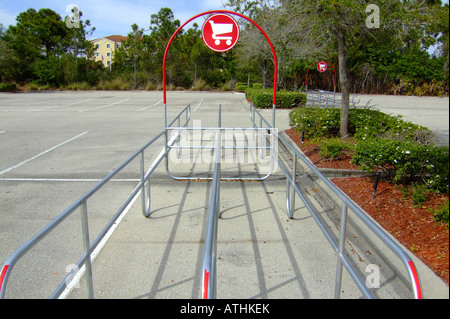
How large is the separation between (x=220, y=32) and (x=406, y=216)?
4.55 meters

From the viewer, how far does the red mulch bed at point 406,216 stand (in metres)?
3.42

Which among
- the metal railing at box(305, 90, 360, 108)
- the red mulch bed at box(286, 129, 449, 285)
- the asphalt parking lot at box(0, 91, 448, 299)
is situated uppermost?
the metal railing at box(305, 90, 360, 108)

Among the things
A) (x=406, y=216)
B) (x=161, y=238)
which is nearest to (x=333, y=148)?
(x=406, y=216)

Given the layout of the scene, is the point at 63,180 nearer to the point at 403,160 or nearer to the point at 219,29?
the point at 219,29

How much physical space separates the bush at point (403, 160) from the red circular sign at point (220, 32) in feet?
10.3

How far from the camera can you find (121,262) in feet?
12.8

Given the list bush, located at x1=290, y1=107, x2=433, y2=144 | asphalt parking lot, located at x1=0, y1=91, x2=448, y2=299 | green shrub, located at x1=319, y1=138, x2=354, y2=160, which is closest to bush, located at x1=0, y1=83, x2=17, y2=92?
asphalt parking lot, located at x1=0, y1=91, x2=448, y2=299

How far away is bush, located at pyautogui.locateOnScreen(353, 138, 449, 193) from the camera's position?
466cm

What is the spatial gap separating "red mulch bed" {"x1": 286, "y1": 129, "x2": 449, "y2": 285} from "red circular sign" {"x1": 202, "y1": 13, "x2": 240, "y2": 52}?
3114 mm

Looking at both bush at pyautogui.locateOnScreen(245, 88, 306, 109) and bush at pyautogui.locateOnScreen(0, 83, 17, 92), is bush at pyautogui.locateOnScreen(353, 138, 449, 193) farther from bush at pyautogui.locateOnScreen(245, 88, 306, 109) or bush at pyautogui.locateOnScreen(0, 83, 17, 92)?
bush at pyautogui.locateOnScreen(0, 83, 17, 92)

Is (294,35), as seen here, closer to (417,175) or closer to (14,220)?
(417,175)
